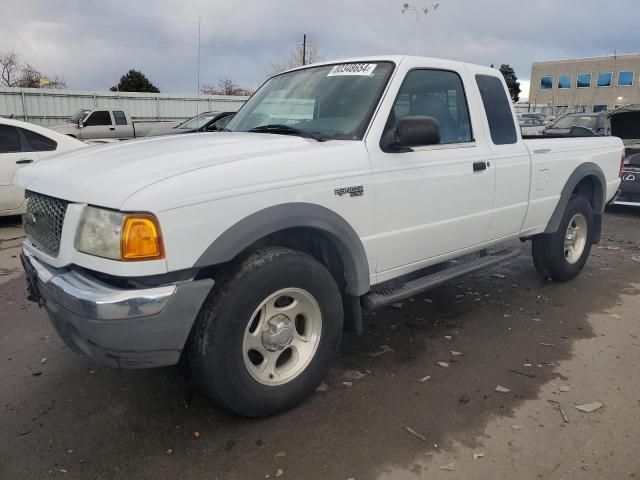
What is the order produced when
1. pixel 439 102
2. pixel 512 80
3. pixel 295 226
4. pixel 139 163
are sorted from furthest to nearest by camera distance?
pixel 512 80 → pixel 439 102 → pixel 295 226 → pixel 139 163

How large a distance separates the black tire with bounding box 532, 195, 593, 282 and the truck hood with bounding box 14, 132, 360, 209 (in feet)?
9.82

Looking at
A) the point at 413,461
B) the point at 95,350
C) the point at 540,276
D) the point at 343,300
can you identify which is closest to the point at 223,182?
the point at 95,350

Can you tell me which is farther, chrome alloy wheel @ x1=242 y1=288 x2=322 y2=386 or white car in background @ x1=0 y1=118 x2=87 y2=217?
white car in background @ x1=0 y1=118 x2=87 y2=217

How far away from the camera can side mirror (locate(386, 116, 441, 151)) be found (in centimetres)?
308

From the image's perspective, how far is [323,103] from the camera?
141 inches

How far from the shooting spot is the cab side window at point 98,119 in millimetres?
17547

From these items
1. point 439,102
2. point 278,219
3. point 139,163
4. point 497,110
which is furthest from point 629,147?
point 139,163

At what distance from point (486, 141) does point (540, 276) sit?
223 cm

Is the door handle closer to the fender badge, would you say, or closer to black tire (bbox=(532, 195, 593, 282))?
the fender badge

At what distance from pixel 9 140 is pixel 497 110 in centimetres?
681

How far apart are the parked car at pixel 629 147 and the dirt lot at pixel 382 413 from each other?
216 inches

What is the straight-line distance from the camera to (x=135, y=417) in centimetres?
295

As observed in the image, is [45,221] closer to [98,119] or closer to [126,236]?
[126,236]

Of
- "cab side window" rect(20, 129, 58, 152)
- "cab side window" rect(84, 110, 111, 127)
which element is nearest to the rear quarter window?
"cab side window" rect(20, 129, 58, 152)
